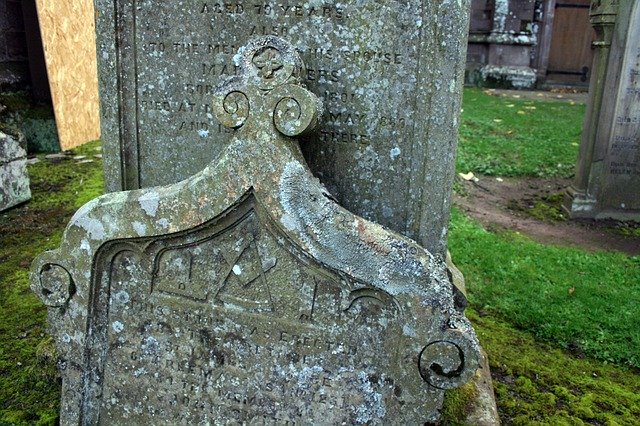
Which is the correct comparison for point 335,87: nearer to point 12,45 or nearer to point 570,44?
point 12,45

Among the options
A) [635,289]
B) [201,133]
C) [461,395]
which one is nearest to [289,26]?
[201,133]

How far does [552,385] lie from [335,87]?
2173mm

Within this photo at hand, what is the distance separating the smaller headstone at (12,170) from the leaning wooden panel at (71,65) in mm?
2005

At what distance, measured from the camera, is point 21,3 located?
763 centimetres

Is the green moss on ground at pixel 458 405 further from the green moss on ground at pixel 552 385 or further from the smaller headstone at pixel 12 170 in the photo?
the smaller headstone at pixel 12 170

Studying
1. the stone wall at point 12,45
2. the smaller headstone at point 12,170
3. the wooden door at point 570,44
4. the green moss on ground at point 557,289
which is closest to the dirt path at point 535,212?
the green moss on ground at point 557,289

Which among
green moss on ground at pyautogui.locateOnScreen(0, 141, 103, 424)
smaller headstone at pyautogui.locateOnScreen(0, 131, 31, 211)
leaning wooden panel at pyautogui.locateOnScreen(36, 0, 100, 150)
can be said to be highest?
leaning wooden panel at pyautogui.locateOnScreen(36, 0, 100, 150)

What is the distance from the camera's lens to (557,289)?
4.65 meters

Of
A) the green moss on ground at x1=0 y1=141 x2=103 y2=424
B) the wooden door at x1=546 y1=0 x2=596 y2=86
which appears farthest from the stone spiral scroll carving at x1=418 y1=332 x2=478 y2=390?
the wooden door at x1=546 y1=0 x2=596 y2=86

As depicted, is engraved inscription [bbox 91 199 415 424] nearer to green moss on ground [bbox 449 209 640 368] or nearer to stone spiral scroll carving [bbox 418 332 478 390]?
stone spiral scroll carving [bbox 418 332 478 390]

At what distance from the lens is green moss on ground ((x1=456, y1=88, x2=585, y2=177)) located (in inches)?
331

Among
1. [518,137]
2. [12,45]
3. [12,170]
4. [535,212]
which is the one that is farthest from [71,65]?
[518,137]

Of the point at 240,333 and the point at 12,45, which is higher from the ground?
the point at 12,45

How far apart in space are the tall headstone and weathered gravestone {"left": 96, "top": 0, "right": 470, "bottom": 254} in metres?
4.40
